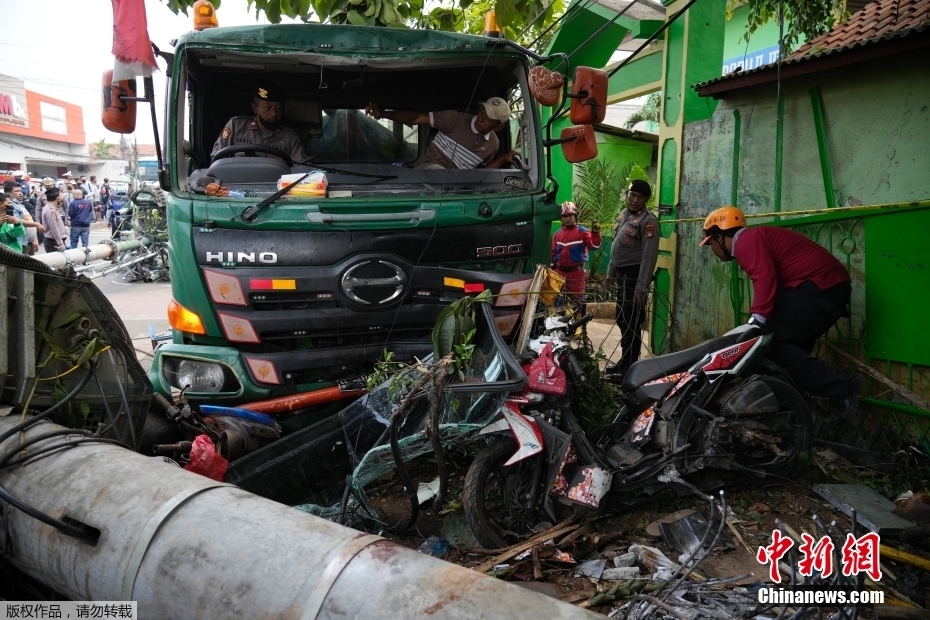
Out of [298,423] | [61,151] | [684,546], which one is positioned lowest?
[684,546]

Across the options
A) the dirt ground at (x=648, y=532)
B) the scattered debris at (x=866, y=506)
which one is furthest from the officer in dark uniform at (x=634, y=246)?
the scattered debris at (x=866, y=506)

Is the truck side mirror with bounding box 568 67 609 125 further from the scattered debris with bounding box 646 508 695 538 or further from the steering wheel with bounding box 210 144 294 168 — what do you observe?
the scattered debris with bounding box 646 508 695 538

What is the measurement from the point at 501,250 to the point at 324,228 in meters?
1.09

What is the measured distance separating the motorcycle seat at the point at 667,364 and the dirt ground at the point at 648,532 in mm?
686

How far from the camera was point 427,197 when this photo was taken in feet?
13.6

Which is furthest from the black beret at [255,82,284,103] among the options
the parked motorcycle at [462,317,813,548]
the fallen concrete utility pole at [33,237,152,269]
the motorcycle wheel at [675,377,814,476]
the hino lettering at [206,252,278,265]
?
the fallen concrete utility pole at [33,237,152,269]

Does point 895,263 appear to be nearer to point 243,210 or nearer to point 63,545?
point 243,210

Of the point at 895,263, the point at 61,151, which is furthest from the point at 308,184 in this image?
the point at 61,151

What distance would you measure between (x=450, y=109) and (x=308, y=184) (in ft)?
4.70

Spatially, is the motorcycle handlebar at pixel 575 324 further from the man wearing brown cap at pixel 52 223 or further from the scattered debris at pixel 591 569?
the man wearing brown cap at pixel 52 223

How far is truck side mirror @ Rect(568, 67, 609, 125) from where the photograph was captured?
4.45 metres

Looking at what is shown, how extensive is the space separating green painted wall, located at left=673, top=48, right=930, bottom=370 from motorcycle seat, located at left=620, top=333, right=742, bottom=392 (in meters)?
1.26

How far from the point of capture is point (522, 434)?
3.24 metres

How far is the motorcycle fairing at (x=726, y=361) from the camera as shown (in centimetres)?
377
